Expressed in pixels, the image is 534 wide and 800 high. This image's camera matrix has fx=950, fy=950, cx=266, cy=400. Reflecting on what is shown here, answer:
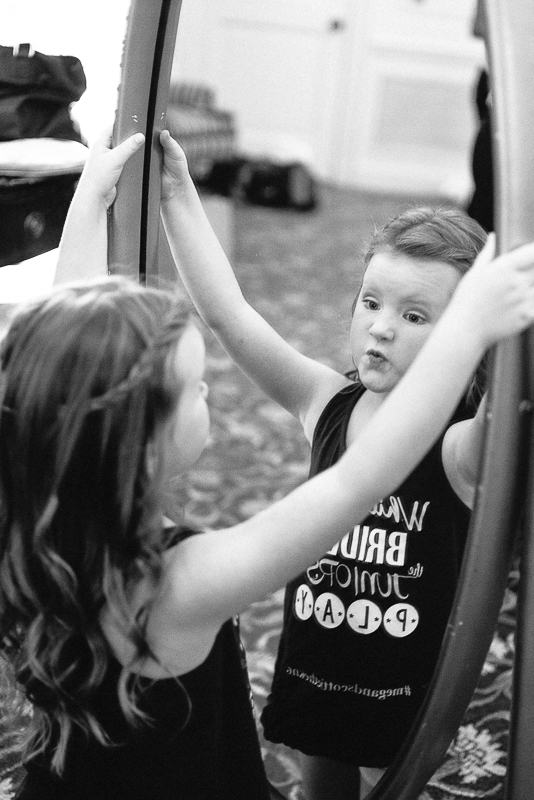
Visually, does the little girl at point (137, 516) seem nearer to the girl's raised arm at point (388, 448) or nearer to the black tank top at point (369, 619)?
the girl's raised arm at point (388, 448)

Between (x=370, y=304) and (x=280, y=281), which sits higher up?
(x=370, y=304)

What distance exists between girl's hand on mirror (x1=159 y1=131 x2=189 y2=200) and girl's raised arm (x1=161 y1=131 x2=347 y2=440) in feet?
0.18

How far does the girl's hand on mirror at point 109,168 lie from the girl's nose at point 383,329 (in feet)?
1.25

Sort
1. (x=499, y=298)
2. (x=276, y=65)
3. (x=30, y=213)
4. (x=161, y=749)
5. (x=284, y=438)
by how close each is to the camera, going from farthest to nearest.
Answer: (x=276, y=65) < (x=284, y=438) < (x=30, y=213) < (x=161, y=749) < (x=499, y=298)

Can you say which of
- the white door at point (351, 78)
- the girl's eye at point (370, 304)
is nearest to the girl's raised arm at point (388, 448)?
the girl's eye at point (370, 304)

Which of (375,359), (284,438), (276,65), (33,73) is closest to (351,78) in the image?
(276,65)

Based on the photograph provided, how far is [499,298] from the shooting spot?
727 millimetres

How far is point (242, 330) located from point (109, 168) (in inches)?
9.9

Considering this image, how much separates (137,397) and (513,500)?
336 millimetres

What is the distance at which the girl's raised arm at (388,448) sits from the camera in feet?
2.39

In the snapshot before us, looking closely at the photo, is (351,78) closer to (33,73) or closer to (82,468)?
(33,73)

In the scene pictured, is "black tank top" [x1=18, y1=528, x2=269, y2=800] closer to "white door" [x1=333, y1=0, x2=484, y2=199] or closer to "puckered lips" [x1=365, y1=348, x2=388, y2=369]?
"puckered lips" [x1=365, y1=348, x2=388, y2=369]

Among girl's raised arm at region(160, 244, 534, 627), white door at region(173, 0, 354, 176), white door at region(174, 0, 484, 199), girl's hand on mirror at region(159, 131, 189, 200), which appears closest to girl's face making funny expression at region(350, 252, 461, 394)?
girl's raised arm at region(160, 244, 534, 627)

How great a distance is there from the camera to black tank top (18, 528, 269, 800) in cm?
86
